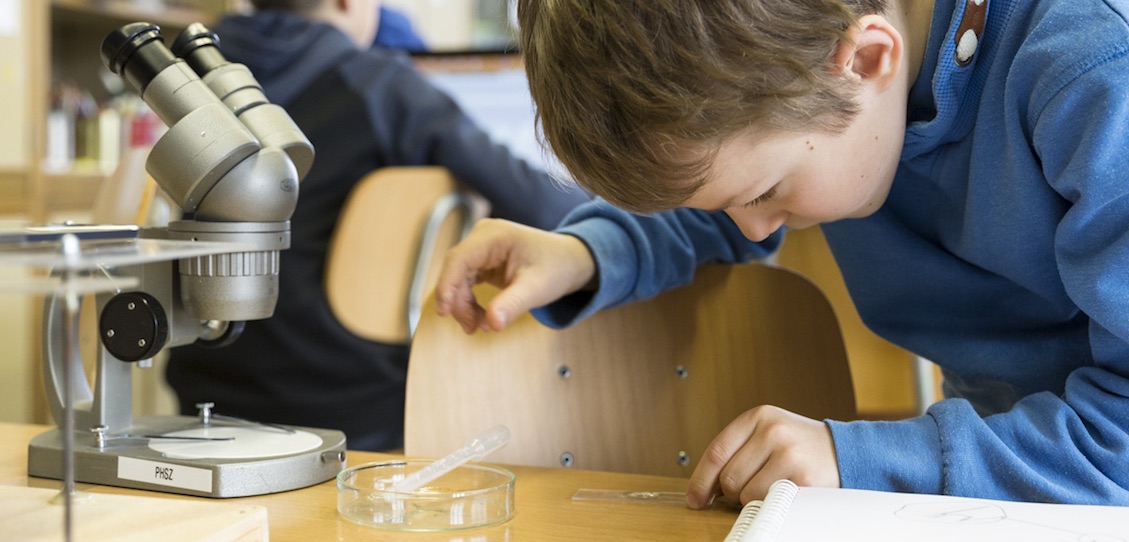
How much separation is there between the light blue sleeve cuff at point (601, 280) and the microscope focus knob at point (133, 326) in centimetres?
31

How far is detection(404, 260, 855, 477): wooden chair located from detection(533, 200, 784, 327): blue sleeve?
22 millimetres

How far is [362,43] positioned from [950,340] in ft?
4.94

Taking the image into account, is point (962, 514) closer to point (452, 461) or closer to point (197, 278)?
point (452, 461)

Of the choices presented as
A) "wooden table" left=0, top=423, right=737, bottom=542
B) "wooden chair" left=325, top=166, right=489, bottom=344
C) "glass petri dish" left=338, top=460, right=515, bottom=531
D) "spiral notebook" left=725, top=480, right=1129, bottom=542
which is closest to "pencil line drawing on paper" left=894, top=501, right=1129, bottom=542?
"spiral notebook" left=725, top=480, right=1129, bottom=542

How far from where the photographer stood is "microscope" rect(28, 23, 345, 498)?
715mm

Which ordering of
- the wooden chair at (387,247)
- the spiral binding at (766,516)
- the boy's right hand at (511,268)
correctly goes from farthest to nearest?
1. the wooden chair at (387,247)
2. the boy's right hand at (511,268)
3. the spiral binding at (766,516)

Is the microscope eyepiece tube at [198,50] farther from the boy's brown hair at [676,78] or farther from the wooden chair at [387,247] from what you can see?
the wooden chair at [387,247]

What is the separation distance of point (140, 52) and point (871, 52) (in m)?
0.49

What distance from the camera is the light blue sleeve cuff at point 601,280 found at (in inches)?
37.0

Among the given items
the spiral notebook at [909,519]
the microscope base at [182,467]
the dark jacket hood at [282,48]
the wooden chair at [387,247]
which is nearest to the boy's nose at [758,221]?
the spiral notebook at [909,519]

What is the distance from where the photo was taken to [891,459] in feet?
2.24

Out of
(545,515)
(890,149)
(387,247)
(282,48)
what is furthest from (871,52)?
(282,48)

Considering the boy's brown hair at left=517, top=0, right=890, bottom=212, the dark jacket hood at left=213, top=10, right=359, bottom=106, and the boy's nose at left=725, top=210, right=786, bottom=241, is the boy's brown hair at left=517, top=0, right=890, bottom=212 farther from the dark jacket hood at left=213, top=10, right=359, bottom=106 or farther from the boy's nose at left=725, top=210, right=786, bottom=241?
the dark jacket hood at left=213, top=10, right=359, bottom=106

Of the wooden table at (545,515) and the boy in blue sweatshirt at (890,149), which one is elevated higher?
the boy in blue sweatshirt at (890,149)
